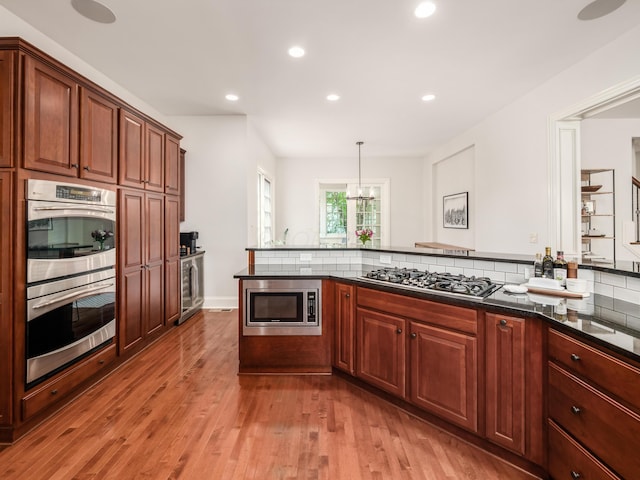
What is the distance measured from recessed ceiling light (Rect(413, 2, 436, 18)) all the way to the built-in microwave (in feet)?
6.94

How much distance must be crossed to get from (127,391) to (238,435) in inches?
43.5

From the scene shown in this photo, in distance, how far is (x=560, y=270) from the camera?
1925mm

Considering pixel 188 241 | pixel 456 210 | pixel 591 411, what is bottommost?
pixel 591 411

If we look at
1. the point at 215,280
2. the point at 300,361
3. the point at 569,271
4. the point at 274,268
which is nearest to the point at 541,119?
the point at 569,271

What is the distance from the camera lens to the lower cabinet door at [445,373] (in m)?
1.78

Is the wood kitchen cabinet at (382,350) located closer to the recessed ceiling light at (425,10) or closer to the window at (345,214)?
the recessed ceiling light at (425,10)

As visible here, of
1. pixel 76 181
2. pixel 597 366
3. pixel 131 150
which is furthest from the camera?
pixel 131 150

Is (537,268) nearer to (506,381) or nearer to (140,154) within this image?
(506,381)

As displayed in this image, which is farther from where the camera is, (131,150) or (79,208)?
(131,150)

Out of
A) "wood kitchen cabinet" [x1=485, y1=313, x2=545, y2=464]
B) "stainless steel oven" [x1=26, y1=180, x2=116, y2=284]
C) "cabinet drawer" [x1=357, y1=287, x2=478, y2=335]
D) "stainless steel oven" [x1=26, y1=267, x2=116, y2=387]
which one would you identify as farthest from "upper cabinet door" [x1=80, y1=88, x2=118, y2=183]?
"wood kitchen cabinet" [x1=485, y1=313, x2=545, y2=464]

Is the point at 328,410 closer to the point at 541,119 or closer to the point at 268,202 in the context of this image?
Answer: the point at 541,119

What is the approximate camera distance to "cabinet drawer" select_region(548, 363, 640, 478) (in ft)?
3.63

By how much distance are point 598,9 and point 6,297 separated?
4258mm

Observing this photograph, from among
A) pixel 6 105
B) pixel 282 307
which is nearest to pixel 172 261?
pixel 282 307
